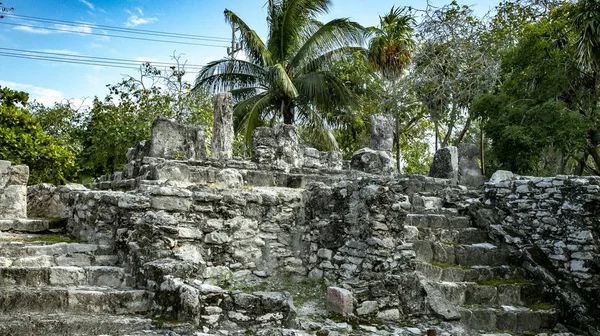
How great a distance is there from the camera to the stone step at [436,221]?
26.2 feet

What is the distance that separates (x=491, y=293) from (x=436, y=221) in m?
1.64

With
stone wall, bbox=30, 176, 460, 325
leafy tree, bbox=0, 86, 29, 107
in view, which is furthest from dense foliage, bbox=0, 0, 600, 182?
stone wall, bbox=30, 176, 460, 325

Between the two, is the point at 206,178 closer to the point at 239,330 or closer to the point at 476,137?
the point at 239,330

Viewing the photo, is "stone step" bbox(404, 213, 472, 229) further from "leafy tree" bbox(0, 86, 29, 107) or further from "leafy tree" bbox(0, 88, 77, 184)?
"leafy tree" bbox(0, 86, 29, 107)

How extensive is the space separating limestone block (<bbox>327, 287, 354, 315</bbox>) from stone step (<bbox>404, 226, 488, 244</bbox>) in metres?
1.94

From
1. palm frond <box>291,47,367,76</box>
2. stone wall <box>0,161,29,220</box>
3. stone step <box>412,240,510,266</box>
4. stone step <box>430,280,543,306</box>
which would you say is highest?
palm frond <box>291,47,367,76</box>

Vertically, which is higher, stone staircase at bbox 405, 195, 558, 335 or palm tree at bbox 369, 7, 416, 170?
palm tree at bbox 369, 7, 416, 170

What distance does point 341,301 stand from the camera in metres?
5.55

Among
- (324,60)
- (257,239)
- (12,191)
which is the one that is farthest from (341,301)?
(324,60)

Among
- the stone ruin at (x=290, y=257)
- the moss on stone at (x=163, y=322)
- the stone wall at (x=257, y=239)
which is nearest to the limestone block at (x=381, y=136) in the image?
the stone ruin at (x=290, y=257)

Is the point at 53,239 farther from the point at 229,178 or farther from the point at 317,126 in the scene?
the point at 317,126

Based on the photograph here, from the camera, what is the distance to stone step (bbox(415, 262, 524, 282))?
6785 millimetres

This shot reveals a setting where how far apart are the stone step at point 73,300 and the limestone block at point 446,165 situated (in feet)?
23.1

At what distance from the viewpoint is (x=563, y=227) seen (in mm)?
7410
